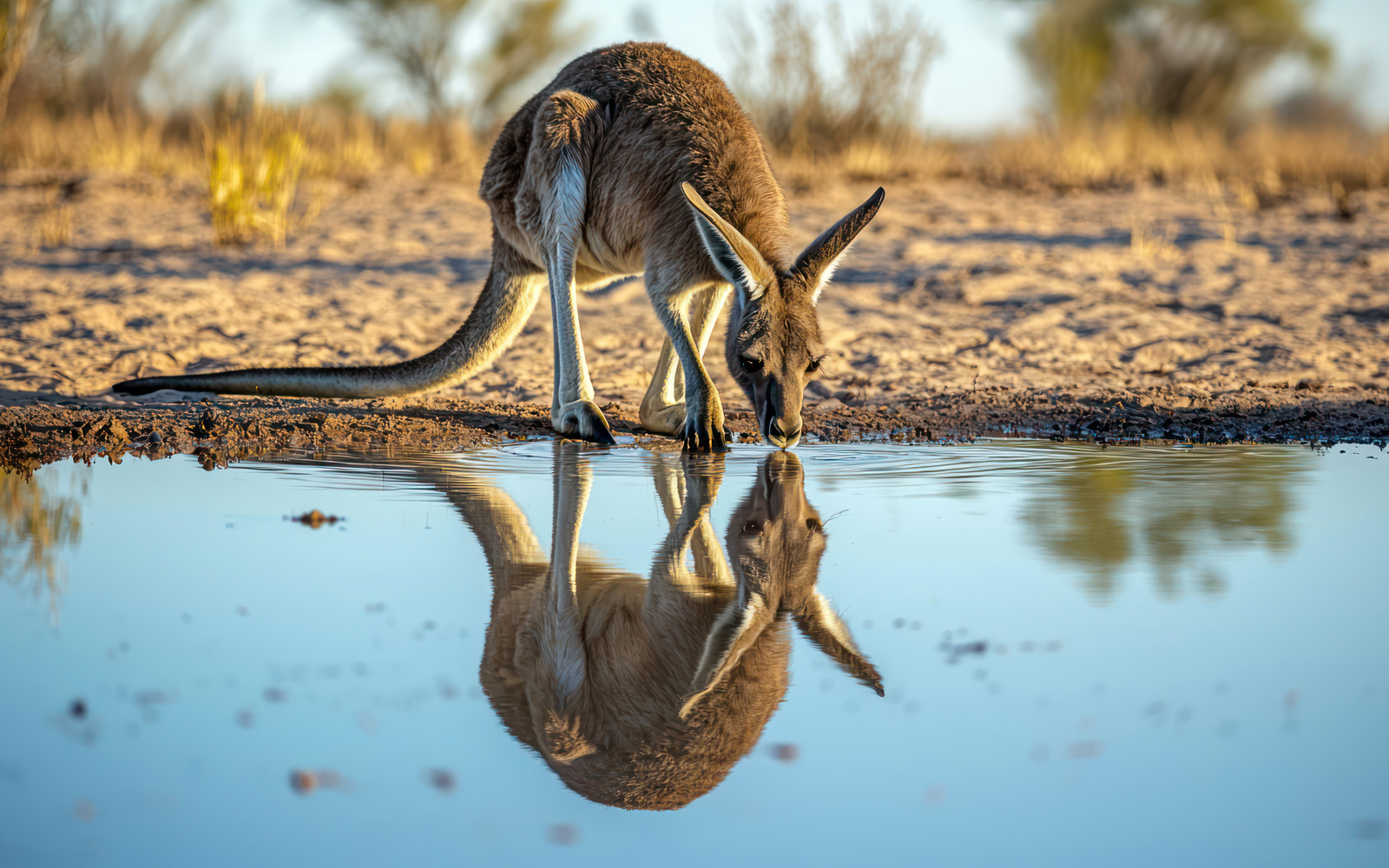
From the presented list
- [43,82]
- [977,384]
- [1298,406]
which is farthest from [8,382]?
[43,82]

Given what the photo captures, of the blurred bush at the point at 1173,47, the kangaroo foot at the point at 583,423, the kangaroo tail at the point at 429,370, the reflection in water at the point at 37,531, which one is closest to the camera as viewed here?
the reflection in water at the point at 37,531

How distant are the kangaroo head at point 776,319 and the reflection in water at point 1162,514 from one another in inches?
35.6

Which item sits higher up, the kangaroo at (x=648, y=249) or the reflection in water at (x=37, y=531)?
the kangaroo at (x=648, y=249)

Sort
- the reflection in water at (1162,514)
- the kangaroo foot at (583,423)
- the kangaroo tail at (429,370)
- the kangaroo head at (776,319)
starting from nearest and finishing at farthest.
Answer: the reflection in water at (1162,514) → the kangaroo head at (776,319) → the kangaroo foot at (583,423) → the kangaroo tail at (429,370)

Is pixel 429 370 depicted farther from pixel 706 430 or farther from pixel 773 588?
pixel 773 588

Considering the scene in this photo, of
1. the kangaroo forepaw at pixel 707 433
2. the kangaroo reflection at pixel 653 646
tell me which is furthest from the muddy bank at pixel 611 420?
the kangaroo reflection at pixel 653 646

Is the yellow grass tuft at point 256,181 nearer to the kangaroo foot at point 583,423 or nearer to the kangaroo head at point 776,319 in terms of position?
the kangaroo foot at point 583,423

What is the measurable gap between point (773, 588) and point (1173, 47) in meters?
20.4

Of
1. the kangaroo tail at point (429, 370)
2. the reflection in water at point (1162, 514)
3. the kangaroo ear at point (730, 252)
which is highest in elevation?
the kangaroo ear at point (730, 252)

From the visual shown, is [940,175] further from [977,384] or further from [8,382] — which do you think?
[8,382]

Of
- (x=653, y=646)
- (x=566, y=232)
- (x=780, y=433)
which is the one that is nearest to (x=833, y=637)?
(x=653, y=646)

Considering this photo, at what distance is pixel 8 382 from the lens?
559 centimetres

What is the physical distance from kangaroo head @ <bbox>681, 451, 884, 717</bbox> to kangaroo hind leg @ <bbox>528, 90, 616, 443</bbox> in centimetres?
116

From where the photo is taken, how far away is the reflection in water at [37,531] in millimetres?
2600
